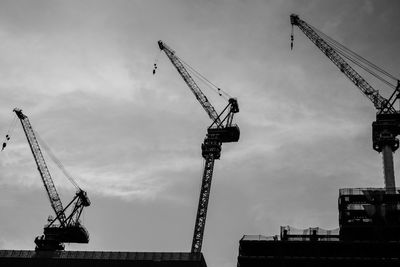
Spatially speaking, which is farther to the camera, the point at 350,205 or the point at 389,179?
the point at 389,179

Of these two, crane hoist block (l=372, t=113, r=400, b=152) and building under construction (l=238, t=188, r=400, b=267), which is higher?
crane hoist block (l=372, t=113, r=400, b=152)

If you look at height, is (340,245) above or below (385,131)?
below

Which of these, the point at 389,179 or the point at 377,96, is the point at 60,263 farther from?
the point at 377,96

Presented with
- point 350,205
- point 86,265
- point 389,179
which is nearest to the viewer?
point 86,265

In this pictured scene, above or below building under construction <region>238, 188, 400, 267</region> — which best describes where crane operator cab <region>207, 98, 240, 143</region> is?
above

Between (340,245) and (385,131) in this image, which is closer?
(340,245)

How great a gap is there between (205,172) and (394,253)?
65360mm

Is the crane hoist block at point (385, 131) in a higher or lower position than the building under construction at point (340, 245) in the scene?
higher

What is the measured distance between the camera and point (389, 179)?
172625 millimetres

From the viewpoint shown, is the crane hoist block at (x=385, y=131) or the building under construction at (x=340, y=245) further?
the crane hoist block at (x=385, y=131)

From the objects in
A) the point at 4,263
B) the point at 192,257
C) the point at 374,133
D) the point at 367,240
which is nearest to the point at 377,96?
the point at 374,133

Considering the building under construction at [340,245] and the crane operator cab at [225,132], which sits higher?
the crane operator cab at [225,132]

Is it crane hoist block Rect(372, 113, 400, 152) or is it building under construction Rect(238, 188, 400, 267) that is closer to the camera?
building under construction Rect(238, 188, 400, 267)

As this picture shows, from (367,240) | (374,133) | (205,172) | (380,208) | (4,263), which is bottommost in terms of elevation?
(4,263)
